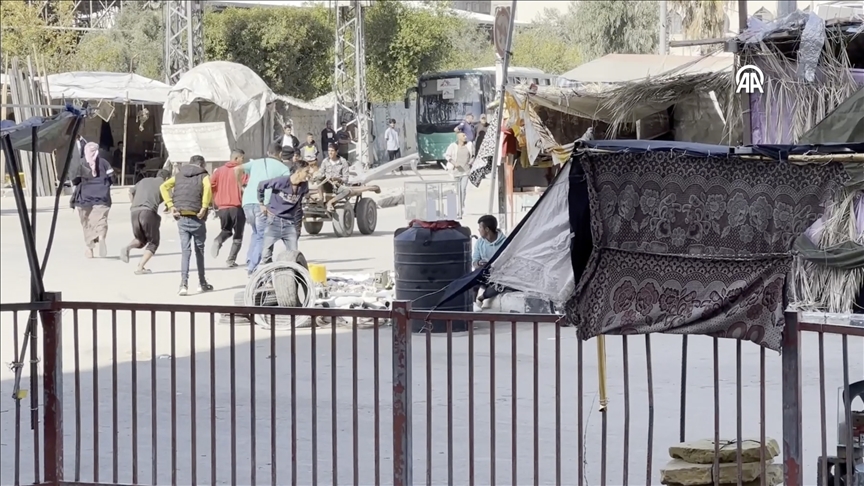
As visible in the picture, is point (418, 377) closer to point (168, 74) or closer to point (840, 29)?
point (840, 29)

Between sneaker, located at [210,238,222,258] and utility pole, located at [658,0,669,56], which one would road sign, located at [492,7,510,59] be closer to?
sneaker, located at [210,238,222,258]

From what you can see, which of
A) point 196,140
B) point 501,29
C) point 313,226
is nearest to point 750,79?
point 501,29

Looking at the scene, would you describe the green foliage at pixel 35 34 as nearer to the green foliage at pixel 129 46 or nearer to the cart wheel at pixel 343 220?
the green foliage at pixel 129 46

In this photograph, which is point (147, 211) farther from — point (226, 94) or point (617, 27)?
point (617, 27)

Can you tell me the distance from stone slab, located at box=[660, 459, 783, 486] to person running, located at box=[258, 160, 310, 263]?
9406mm

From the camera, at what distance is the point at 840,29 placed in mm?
11141

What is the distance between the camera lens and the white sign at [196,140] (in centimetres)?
2934

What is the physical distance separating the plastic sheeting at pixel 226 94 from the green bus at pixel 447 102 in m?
10.4

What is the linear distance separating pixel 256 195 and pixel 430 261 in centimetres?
462

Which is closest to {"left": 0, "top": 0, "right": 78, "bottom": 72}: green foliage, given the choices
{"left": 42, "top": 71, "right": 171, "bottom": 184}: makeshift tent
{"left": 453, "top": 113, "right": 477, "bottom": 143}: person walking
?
{"left": 42, "top": 71, "right": 171, "bottom": 184}: makeshift tent

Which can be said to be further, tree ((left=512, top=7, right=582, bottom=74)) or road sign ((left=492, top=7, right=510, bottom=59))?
tree ((left=512, top=7, right=582, bottom=74))

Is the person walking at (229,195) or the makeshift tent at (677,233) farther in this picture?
the person walking at (229,195)

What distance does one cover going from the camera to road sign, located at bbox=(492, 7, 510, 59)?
41.8 feet

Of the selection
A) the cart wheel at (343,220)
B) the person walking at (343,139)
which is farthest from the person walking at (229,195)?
the person walking at (343,139)
